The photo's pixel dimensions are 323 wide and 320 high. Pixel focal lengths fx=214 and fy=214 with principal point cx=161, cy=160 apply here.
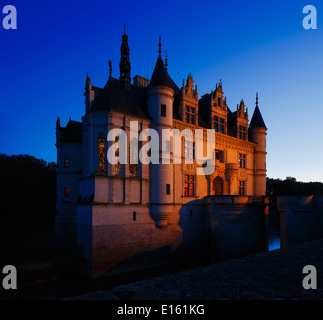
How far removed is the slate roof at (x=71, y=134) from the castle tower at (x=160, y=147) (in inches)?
384

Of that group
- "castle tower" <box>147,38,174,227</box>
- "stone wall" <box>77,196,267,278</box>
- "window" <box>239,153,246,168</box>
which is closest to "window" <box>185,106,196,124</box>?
"castle tower" <box>147,38,174,227</box>

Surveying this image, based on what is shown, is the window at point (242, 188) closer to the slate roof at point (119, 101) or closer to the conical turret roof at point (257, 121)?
the conical turret roof at point (257, 121)

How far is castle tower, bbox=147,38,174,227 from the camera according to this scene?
64.5ft

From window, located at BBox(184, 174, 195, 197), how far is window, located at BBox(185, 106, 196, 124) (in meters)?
6.00

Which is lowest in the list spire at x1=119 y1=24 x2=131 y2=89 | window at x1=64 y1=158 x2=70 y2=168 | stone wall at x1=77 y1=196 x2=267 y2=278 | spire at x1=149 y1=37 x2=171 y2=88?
stone wall at x1=77 y1=196 x2=267 y2=278

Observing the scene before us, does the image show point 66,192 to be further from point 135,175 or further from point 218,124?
point 218,124

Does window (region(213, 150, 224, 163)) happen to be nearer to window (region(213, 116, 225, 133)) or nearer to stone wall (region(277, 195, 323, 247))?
window (region(213, 116, 225, 133))

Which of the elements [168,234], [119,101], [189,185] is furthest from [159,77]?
[168,234]

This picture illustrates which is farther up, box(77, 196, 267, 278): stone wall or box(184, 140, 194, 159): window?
box(184, 140, 194, 159): window

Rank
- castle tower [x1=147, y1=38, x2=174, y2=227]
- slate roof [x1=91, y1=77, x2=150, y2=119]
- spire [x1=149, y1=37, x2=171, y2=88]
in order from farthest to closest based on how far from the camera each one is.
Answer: spire [x1=149, y1=37, x2=171, y2=88] → castle tower [x1=147, y1=38, x2=174, y2=227] → slate roof [x1=91, y1=77, x2=150, y2=119]

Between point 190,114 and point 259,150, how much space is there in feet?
40.7

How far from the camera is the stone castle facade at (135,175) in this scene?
1720 cm
